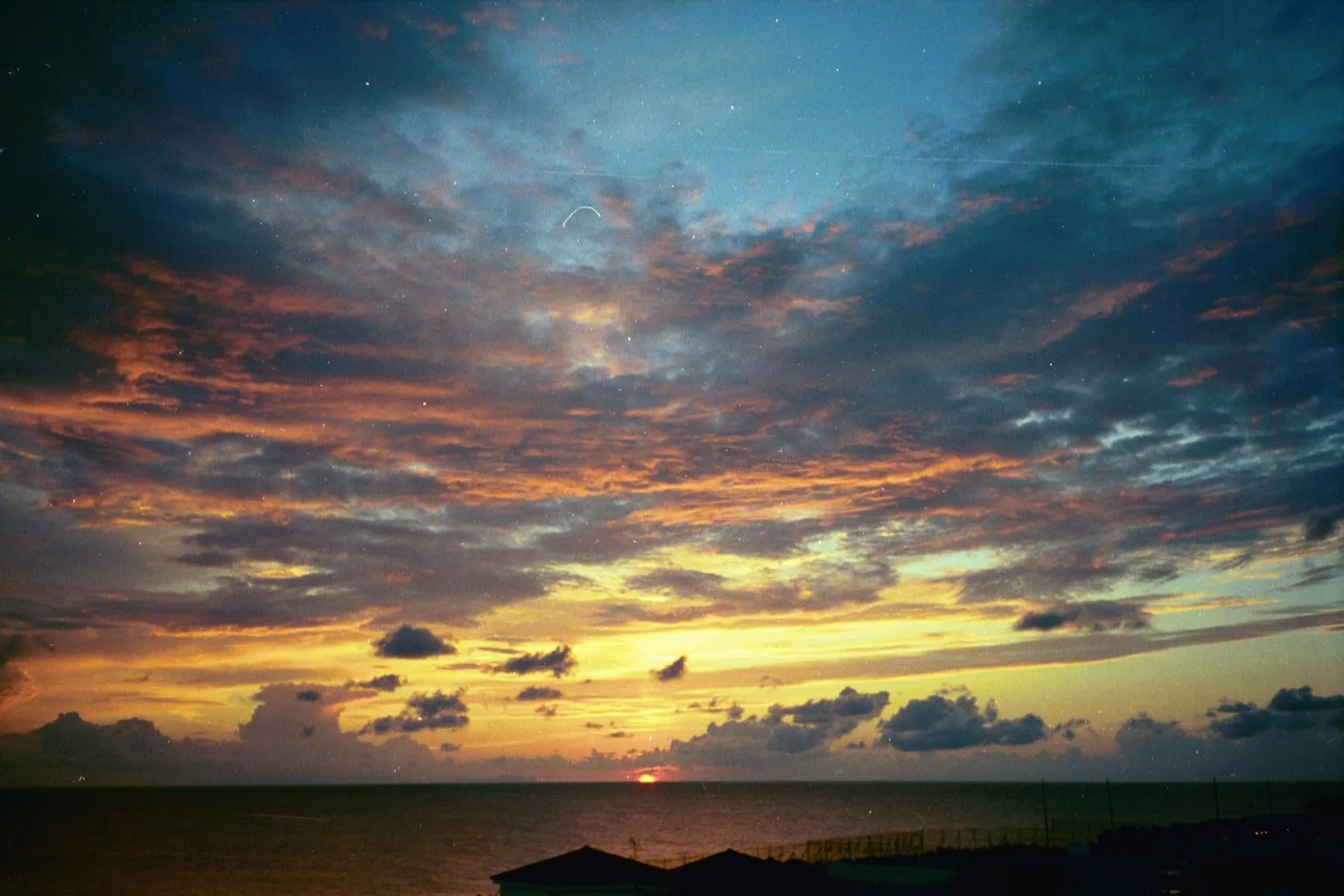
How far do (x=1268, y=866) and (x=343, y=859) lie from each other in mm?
117318

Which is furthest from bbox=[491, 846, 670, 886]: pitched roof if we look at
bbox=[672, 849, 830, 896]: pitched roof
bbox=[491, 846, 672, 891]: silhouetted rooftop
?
bbox=[672, 849, 830, 896]: pitched roof

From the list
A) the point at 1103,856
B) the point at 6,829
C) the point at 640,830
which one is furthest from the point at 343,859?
the point at 1103,856

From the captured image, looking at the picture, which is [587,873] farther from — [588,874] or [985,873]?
[985,873]

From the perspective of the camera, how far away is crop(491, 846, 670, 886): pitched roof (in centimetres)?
3750

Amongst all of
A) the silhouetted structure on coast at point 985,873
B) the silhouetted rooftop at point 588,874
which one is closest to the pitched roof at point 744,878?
the silhouetted structure on coast at point 985,873

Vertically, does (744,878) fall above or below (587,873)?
below

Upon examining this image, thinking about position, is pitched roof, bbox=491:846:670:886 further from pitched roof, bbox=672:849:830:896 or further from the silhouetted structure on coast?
pitched roof, bbox=672:849:830:896

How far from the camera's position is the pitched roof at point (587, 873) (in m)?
37.5

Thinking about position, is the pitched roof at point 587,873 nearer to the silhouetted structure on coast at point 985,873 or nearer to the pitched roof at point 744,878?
the silhouetted structure on coast at point 985,873

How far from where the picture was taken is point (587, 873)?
125 feet

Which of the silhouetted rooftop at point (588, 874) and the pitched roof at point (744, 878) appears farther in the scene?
the silhouetted rooftop at point (588, 874)

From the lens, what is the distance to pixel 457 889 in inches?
4097

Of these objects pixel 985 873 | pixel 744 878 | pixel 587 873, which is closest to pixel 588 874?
pixel 587 873

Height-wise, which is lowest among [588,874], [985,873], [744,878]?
[985,873]
